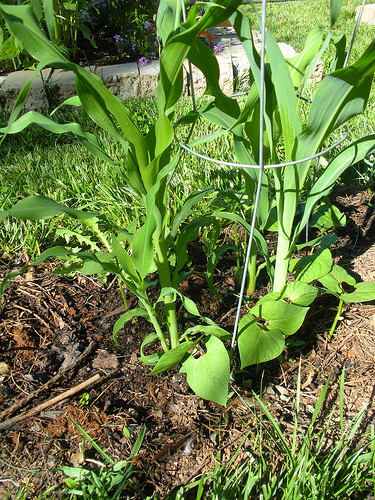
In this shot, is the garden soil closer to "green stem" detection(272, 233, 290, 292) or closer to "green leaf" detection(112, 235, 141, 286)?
"green stem" detection(272, 233, 290, 292)

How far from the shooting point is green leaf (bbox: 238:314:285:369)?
3.27 ft

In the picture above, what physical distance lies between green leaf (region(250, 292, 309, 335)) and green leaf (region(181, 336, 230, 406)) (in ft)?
0.63

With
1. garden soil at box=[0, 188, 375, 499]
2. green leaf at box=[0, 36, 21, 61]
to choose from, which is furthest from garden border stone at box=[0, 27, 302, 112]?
garden soil at box=[0, 188, 375, 499]

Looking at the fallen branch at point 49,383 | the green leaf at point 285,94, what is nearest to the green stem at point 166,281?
the fallen branch at point 49,383

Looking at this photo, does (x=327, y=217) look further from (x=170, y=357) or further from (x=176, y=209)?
(x=170, y=357)

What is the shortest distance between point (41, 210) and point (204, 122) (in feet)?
6.42

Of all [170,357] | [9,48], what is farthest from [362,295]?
[9,48]

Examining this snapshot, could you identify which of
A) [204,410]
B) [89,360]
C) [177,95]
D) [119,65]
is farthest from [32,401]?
[119,65]

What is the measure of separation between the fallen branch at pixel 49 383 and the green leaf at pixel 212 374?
1.55ft

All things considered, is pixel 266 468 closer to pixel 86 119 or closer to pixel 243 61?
pixel 86 119

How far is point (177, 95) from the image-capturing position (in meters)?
0.94

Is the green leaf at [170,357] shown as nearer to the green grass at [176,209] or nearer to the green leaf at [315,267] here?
the green grass at [176,209]

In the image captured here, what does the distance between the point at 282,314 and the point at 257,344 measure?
12cm

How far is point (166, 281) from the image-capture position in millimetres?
1173
